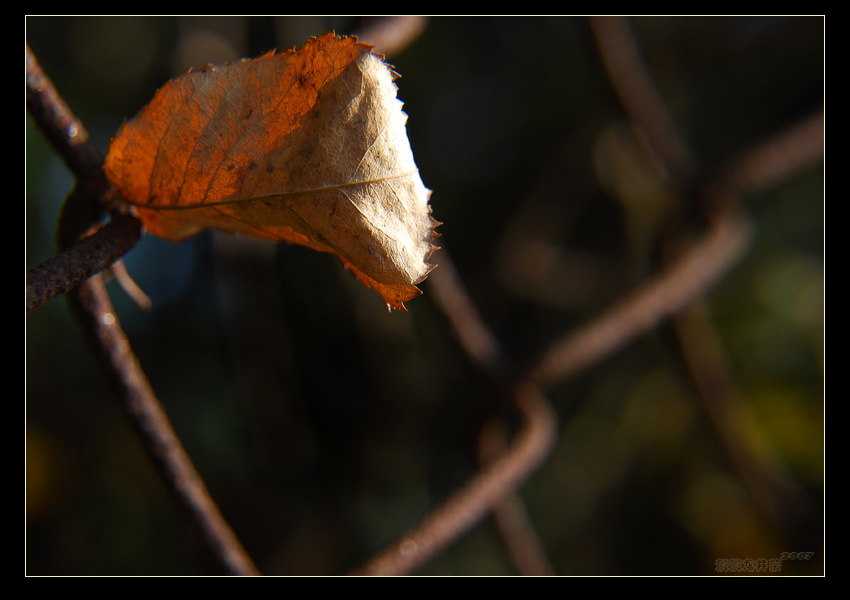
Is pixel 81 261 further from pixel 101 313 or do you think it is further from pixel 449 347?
pixel 449 347

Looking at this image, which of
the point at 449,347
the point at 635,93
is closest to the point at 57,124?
the point at 635,93

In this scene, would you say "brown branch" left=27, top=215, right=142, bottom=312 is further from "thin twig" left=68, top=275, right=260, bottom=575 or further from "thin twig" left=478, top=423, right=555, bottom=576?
"thin twig" left=478, top=423, right=555, bottom=576

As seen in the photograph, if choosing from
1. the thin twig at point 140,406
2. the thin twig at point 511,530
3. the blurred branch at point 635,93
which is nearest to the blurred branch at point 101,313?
the thin twig at point 140,406

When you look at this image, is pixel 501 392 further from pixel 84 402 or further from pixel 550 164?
pixel 84 402

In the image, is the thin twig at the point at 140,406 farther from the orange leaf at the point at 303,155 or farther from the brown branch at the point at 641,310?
the brown branch at the point at 641,310

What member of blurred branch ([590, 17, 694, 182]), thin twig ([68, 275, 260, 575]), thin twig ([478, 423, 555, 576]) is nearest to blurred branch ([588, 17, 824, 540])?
blurred branch ([590, 17, 694, 182])

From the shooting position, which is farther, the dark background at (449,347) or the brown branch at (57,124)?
the dark background at (449,347)
